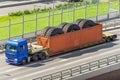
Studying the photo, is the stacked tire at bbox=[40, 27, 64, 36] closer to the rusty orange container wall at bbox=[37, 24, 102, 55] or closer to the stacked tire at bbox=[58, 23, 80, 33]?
the rusty orange container wall at bbox=[37, 24, 102, 55]

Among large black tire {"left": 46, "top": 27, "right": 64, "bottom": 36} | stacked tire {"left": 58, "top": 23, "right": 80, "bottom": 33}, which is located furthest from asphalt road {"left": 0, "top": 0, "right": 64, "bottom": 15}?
large black tire {"left": 46, "top": 27, "right": 64, "bottom": 36}

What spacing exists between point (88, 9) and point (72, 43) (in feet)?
66.5

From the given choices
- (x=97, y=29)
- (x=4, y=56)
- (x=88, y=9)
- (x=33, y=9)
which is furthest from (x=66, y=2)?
(x=4, y=56)

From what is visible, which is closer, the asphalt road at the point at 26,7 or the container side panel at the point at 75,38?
the container side panel at the point at 75,38

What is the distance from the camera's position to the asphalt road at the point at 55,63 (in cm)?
4791

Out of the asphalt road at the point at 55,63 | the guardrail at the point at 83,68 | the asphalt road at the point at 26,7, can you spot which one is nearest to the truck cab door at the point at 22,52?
the asphalt road at the point at 55,63

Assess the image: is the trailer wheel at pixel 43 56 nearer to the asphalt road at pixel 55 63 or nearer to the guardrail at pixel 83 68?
the asphalt road at pixel 55 63

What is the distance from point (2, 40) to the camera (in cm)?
6025

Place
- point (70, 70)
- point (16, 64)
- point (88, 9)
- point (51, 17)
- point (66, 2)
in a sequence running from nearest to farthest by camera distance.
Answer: point (70, 70), point (16, 64), point (51, 17), point (88, 9), point (66, 2)

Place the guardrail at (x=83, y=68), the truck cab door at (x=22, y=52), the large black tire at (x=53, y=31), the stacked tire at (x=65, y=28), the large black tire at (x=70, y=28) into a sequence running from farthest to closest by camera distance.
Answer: the large black tire at (x=70, y=28)
the stacked tire at (x=65, y=28)
the large black tire at (x=53, y=31)
the truck cab door at (x=22, y=52)
the guardrail at (x=83, y=68)

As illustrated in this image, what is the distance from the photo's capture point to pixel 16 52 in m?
51.6

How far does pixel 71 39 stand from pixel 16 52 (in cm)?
785

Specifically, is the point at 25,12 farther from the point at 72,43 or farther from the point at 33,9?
the point at 72,43

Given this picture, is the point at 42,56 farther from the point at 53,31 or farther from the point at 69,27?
the point at 69,27
